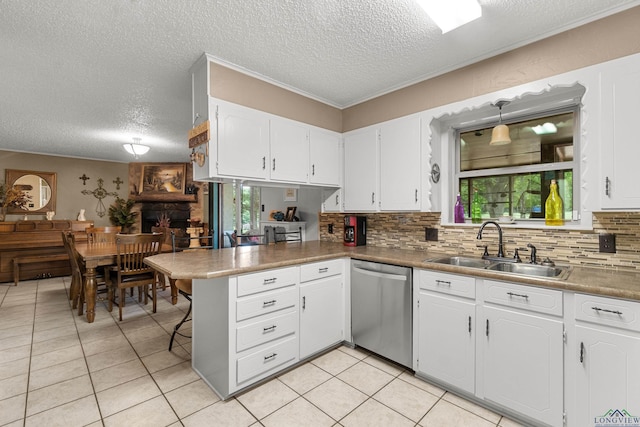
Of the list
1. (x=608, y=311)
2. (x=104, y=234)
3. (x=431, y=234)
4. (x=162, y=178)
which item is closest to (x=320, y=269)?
(x=431, y=234)

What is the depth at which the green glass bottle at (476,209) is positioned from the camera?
2.60 m

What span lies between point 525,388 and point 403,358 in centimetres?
78

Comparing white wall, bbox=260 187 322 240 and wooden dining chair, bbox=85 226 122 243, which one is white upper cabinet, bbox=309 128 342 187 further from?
wooden dining chair, bbox=85 226 122 243

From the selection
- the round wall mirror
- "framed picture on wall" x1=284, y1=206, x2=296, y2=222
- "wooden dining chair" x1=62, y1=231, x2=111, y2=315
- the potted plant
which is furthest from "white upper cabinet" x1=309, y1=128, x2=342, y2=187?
the round wall mirror

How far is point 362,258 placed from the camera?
8.26ft

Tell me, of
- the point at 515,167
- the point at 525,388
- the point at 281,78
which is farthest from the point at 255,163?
the point at 525,388

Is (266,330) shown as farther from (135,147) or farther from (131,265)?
(135,147)

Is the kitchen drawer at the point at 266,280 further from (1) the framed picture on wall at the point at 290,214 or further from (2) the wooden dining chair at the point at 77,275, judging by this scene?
(2) the wooden dining chair at the point at 77,275

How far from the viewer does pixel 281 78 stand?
264 centimetres

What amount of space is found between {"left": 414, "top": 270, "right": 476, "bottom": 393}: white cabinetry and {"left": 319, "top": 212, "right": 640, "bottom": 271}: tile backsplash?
0.63 metres

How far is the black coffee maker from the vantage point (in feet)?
10.0

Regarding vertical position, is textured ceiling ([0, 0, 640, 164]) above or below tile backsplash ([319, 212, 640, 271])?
above

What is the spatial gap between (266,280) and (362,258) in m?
0.86

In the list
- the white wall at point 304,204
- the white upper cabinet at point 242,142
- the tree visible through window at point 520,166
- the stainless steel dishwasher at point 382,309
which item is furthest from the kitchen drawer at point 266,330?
the tree visible through window at point 520,166
